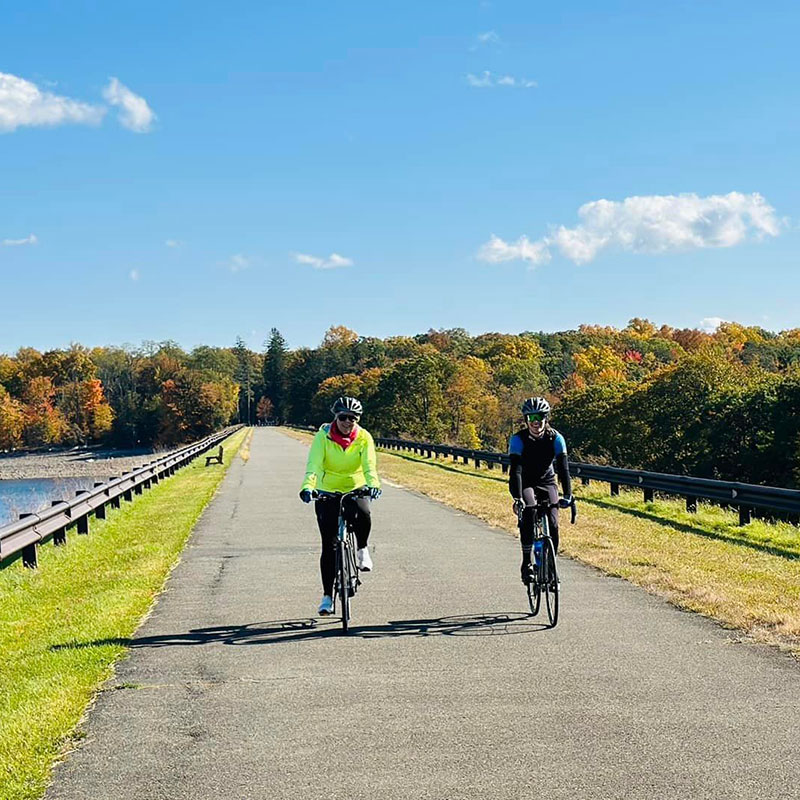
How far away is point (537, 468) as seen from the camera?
872 cm

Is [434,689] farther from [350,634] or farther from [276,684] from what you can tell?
[350,634]

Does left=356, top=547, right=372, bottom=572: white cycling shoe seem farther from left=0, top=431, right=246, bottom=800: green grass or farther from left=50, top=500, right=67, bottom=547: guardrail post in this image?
left=50, top=500, right=67, bottom=547: guardrail post

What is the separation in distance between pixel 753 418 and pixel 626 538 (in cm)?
3941

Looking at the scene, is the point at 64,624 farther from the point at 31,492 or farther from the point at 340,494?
the point at 31,492

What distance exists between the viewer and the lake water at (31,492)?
30.3 meters

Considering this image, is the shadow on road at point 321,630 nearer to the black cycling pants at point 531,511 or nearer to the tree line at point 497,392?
the black cycling pants at point 531,511

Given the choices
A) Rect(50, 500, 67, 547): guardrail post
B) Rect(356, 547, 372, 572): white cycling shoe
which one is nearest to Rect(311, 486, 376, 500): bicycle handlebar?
Rect(356, 547, 372, 572): white cycling shoe

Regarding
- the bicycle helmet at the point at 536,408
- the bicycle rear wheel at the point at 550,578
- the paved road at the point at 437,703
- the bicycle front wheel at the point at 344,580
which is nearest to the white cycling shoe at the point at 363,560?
the bicycle front wheel at the point at 344,580

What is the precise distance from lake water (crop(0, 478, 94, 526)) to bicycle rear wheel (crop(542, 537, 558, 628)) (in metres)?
16.7

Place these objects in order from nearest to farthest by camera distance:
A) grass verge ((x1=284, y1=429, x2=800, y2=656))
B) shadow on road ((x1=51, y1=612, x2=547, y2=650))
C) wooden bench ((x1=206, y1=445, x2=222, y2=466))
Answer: shadow on road ((x1=51, y1=612, x2=547, y2=650)) < grass verge ((x1=284, y1=429, x2=800, y2=656)) < wooden bench ((x1=206, y1=445, x2=222, y2=466))

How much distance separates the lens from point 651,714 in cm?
573

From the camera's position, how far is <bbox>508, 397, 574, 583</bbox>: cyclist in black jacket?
862cm

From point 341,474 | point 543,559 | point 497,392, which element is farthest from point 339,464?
point 497,392

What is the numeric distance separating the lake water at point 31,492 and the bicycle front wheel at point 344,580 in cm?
1581
